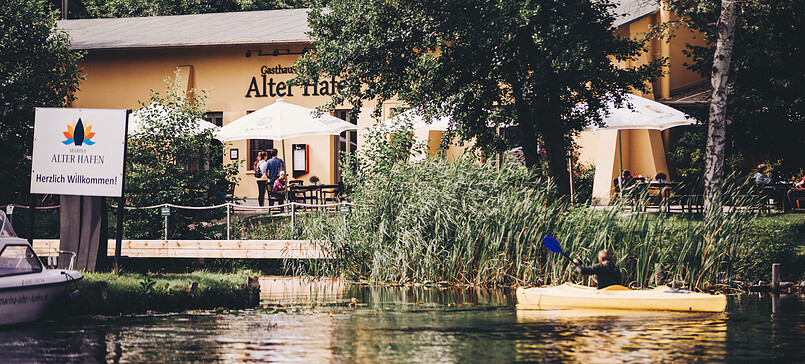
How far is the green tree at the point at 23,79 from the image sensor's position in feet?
81.5

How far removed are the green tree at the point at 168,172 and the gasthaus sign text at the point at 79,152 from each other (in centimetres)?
565

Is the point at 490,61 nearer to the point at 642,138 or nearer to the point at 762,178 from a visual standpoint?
the point at 762,178

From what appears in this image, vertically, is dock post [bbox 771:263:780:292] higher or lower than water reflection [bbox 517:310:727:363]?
higher

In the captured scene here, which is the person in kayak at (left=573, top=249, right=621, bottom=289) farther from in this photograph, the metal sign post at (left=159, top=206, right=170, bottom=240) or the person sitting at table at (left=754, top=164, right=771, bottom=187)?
the person sitting at table at (left=754, top=164, right=771, bottom=187)

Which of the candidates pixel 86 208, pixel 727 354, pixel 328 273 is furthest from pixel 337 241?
pixel 727 354

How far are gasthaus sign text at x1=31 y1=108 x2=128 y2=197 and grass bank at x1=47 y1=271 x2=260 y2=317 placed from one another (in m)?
1.39

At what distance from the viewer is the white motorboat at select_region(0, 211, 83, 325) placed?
43.4 feet

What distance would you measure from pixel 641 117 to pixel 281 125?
8.20m

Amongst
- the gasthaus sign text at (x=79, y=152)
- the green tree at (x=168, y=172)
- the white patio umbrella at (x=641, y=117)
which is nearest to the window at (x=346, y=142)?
the green tree at (x=168, y=172)

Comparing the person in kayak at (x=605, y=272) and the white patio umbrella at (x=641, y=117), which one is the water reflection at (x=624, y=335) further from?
the white patio umbrella at (x=641, y=117)

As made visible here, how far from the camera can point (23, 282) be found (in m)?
13.4

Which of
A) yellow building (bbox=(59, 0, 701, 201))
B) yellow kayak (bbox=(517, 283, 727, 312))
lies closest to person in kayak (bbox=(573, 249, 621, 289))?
yellow kayak (bbox=(517, 283, 727, 312))

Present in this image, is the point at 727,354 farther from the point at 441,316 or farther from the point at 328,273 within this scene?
the point at 328,273

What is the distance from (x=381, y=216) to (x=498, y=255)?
7.53ft
